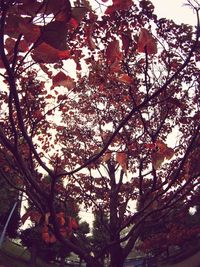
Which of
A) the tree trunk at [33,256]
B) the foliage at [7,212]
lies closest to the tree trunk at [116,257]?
the foliage at [7,212]

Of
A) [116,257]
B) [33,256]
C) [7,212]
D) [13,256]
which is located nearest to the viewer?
[116,257]

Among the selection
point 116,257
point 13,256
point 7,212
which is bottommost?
point 116,257

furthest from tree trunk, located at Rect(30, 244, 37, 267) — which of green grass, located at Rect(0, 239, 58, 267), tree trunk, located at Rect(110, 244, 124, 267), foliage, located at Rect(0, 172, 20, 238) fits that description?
tree trunk, located at Rect(110, 244, 124, 267)

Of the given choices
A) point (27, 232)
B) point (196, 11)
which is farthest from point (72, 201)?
point (27, 232)

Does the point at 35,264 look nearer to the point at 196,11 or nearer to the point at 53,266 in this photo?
the point at 53,266

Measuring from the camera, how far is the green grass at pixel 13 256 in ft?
112

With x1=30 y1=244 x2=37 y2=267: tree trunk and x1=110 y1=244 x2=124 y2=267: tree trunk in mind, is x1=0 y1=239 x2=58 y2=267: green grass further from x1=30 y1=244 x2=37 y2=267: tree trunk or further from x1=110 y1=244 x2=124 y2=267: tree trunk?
x1=110 y1=244 x2=124 y2=267: tree trunk

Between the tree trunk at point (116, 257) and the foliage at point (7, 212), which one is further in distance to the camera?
the foliage at point (7, 212)

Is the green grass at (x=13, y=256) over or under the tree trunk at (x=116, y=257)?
over

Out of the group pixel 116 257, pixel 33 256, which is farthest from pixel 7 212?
pixel 116 257

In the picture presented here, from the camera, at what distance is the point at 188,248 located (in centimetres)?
2441

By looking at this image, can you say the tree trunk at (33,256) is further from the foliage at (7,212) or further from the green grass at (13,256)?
the foliage at (7,212)

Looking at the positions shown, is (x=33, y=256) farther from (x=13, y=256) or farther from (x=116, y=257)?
(x=116, y=257)

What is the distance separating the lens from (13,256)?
35938 mm
